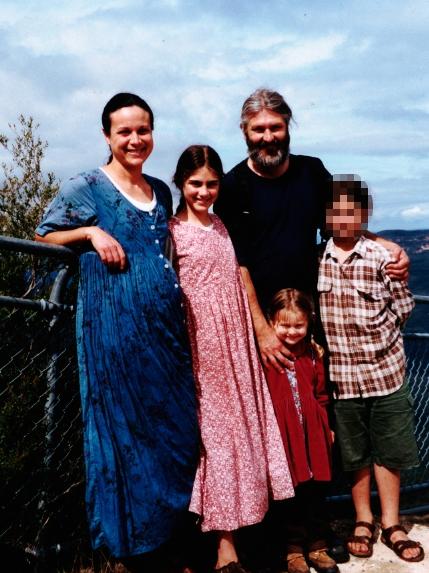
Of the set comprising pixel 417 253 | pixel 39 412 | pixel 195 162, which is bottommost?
pixel 39 412

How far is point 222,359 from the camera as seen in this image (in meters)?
2.81

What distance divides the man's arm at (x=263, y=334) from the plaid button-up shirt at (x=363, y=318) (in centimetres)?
35

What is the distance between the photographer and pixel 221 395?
2812mm

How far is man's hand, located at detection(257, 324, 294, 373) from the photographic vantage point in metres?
3.00

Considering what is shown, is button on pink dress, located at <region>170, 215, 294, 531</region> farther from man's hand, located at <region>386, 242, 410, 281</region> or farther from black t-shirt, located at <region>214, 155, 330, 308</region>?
man's hand, located at <region>386, 242, 410, 281</region>

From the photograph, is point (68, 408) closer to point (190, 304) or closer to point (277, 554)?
point (190, 304)

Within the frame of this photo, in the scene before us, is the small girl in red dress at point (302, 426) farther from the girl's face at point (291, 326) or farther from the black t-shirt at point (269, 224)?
the black t-shirt at point (269, 224)

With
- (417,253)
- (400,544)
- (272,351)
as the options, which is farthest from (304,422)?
(417,253)

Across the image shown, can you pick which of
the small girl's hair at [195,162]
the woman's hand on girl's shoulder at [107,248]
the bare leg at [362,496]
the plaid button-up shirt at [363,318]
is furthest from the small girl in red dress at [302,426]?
the woman's hand on girl's shoulder at [107,248]

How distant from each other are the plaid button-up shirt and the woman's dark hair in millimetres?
1170

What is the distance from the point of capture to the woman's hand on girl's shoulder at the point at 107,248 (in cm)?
250

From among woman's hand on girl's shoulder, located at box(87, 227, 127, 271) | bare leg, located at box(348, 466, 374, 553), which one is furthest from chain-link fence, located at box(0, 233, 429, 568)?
bare leg, located at box(348, 466, 374, 553)

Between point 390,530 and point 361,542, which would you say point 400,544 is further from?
point 361,542

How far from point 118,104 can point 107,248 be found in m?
0.62
